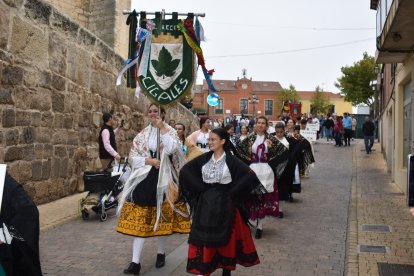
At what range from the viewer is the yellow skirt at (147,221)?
5105mm

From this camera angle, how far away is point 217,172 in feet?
15.2

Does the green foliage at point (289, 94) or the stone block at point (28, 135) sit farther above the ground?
the green foliage at point (289, 94)

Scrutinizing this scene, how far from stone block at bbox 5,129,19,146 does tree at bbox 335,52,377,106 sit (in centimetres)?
4045

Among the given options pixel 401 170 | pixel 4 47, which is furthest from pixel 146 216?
pixel 401 170

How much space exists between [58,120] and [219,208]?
18.7ft

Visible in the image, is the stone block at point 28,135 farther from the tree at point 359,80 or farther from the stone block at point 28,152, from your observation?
the tree at point 359,80

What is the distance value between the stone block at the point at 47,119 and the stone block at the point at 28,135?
0.34 metres

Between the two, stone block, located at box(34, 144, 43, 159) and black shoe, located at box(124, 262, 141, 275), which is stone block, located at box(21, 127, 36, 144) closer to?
stone block, located at box(34, 144, 43, 159)

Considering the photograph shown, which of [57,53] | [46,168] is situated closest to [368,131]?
[57,53]

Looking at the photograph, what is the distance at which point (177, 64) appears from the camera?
5941 millimetres

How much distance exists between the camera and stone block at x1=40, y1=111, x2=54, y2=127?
8.55 m

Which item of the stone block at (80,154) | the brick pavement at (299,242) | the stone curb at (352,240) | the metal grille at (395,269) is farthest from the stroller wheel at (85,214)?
the metal grille at (395,269)

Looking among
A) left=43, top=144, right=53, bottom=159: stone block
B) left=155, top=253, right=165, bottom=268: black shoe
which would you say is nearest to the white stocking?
left=155, top=253, right=165, bottom=268: black shoe

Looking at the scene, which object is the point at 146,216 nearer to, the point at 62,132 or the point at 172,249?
the point at 172,249
